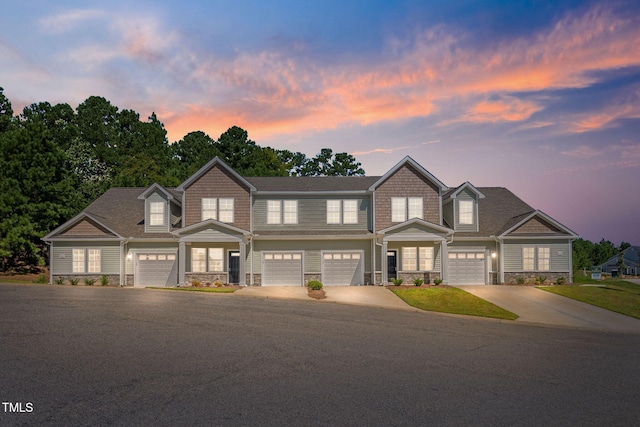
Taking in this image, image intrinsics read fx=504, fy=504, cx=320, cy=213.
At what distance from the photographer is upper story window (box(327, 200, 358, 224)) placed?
1259 inches

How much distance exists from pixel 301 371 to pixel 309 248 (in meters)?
21.4

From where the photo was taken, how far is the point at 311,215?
32.0m

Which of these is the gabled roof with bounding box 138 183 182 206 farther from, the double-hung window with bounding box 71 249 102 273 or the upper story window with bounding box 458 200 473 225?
the upper story window with bounding box 458 200 473 225

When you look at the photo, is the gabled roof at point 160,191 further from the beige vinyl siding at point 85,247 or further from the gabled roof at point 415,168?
the gabled roof at point 415,168

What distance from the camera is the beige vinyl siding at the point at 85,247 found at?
101 ft

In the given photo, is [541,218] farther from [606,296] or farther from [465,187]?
[606,296]

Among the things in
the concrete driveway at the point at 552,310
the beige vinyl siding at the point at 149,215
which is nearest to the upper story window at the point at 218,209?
the beige vinyl siding at the point at 149,215

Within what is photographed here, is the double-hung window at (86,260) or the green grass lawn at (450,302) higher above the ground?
the double-hung window at (86,260)

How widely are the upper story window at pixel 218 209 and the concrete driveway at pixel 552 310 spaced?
14977mm

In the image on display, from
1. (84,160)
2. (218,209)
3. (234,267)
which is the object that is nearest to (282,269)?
(234,267)

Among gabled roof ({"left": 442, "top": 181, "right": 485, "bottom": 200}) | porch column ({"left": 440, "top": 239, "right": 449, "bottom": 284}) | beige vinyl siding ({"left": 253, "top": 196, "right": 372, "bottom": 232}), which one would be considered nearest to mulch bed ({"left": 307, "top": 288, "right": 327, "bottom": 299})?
beige vinyl siding ({"left": 253, "top": 196, "right": 372, "bottom": 232})

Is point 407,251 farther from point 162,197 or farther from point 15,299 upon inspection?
point 15,299

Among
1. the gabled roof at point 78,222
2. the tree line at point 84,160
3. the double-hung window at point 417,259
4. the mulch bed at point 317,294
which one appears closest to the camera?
the mulch bed at point 317,294

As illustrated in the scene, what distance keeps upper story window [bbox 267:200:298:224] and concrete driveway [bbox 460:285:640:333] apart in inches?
456
